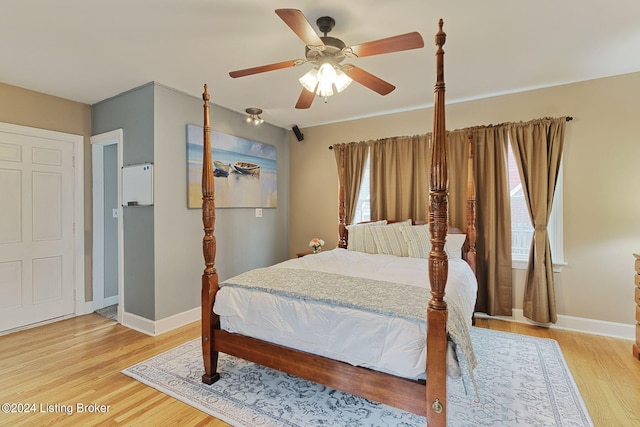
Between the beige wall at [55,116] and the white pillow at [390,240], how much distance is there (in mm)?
3487

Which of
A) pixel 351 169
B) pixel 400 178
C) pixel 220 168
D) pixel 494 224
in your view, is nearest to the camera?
pixel 494 224

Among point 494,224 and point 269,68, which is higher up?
point 269,68

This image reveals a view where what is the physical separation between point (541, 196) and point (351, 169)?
220 cm

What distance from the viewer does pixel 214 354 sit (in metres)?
2.33

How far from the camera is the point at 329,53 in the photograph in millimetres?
2020

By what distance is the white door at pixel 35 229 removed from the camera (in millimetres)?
3217

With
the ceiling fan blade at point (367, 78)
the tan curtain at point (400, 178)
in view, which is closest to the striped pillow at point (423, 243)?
the tan curtain at point (400, 178)

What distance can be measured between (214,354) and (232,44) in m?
2.34

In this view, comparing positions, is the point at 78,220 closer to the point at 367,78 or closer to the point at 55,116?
the point at 55,116

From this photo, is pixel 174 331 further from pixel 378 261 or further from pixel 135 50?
pixel 135 50

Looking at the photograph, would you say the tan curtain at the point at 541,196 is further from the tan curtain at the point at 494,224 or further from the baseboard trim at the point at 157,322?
the baseboard trim at the point at 157,322

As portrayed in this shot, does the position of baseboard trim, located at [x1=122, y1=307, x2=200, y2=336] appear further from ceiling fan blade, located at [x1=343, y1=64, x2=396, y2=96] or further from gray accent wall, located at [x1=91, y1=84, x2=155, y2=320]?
ceiling fan blade, located at [x1=343, y1=64, x2=396, y2=96]

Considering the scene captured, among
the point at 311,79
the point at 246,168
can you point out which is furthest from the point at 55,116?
the point at 311,79

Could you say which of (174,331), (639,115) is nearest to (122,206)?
(174,331)
